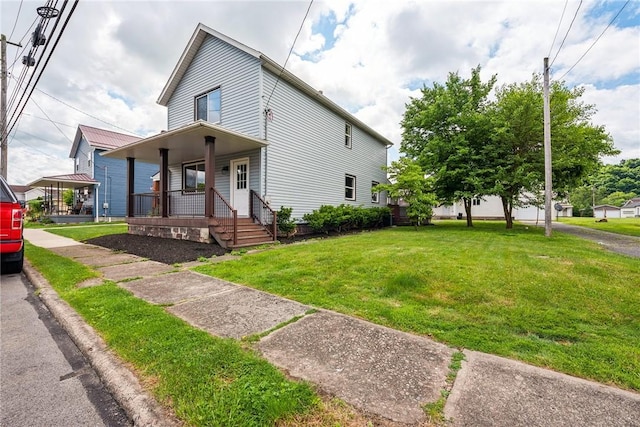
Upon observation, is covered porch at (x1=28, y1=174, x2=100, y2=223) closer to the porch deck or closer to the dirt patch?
the porch deck

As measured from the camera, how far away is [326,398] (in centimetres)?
171

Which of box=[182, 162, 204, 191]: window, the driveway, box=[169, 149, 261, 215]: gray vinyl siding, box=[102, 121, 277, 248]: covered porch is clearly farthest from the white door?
the driveway

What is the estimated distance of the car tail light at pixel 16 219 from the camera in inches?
188

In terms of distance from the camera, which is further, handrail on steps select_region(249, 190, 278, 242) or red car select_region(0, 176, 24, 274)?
handrail on steps select_region(249, 190, 278, 242)

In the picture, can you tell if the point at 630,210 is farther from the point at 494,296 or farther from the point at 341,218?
the point at 494,296

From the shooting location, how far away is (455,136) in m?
13.7

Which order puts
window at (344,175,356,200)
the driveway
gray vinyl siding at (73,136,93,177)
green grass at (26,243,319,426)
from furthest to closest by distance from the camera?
1. gray vinyl siding at (73,136,93,177)
2. window at (344,175,356,200)
3. the driveway
4. green grass at (26,243,319,426)

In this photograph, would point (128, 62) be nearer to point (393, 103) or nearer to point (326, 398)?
point (393, 103)

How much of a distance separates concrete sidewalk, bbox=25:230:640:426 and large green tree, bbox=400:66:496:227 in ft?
40.0

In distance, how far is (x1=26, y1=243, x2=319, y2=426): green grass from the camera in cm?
158

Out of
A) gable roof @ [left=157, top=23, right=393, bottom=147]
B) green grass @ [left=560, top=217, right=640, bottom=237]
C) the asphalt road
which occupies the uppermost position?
gable roof @ [left=157, top=23, right=393, bottom=147]

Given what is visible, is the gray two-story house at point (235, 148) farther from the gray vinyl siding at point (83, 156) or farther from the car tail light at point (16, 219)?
the gray vinyl siding at point (83, 156)

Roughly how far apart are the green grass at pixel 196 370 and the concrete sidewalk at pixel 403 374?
0.62 ft

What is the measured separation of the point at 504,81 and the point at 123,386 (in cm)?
1796
